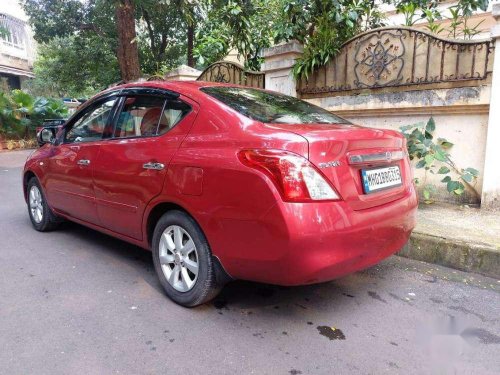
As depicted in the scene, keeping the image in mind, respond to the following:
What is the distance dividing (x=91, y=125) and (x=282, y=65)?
129 inches

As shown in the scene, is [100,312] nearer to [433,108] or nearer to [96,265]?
[96,265]

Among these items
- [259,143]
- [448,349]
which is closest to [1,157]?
[259,143]

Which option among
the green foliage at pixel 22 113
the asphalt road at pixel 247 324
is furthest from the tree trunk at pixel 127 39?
the asphalt road at pixel 247 324

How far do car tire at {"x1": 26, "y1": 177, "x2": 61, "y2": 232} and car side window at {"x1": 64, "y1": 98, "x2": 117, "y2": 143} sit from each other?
0.86 m

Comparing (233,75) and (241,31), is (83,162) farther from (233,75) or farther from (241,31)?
(241,31)

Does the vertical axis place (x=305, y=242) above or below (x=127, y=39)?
below

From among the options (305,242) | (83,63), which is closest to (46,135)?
(305,242)

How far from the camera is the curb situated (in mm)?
3330

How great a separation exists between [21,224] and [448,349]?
477 cm

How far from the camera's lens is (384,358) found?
87.7 inches

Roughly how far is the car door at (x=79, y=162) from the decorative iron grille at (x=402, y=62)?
10.7ft

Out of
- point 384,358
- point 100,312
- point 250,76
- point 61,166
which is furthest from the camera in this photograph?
point 250,76

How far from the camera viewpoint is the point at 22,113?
Result: 12953 mm

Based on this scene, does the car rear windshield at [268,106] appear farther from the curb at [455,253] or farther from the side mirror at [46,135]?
the side mirror at [46,135]
